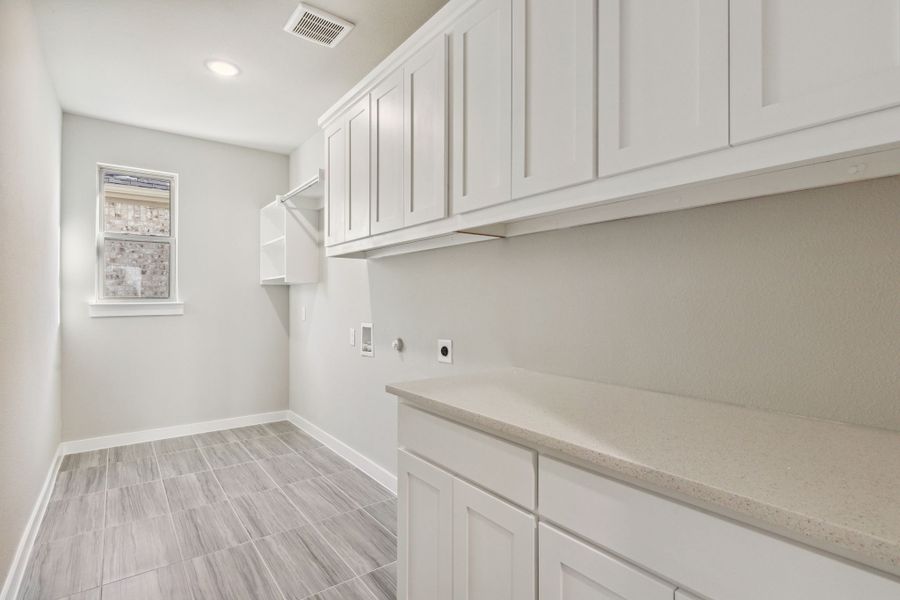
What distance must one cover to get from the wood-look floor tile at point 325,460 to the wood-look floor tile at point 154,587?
3.82 feet

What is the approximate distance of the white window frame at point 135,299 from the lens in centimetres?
355

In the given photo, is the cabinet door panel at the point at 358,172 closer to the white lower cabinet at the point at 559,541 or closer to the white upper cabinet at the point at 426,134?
the white upper cabinet at the point at 426,134

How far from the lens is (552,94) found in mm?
1290

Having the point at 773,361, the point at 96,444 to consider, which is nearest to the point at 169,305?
the point at 96,444

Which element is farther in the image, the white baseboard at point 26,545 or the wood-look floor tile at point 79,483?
the wood-look floor tile at point 79,483

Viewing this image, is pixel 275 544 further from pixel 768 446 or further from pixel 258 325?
pixel 258 325

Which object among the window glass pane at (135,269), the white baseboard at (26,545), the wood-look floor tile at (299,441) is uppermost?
the window glass pane at (135,269)

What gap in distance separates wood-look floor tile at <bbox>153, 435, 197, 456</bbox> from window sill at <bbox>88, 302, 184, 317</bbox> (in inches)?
42.4

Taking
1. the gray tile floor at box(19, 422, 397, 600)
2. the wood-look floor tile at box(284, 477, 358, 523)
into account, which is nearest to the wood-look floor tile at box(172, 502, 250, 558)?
the gray tile floor at box(19, 422, 397, 600)

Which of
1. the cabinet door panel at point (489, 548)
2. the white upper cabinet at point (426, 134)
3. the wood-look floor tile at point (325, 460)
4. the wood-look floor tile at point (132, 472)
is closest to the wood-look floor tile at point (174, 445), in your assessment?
the wood-look floor tile at point (132, 472)

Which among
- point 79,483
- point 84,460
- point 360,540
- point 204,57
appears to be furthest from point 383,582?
point 204,57

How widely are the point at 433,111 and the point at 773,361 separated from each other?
56.5 inches

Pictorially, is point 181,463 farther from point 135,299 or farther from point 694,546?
point 694,546

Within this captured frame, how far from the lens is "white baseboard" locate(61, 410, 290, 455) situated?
3490 mm
